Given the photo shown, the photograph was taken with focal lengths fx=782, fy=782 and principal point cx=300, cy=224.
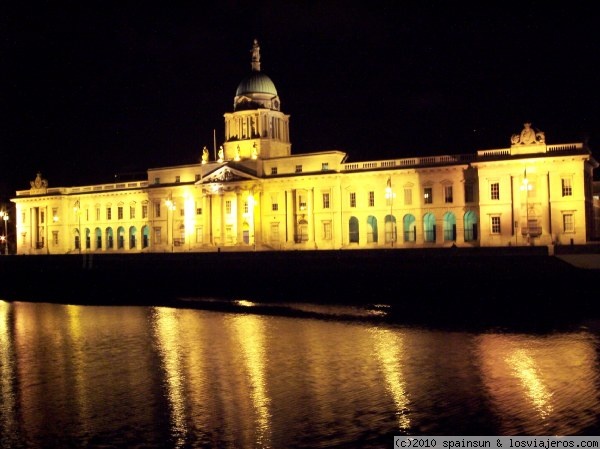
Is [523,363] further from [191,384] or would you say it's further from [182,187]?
[182,187]

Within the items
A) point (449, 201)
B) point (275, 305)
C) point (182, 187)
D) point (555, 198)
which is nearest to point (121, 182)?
point (182, 187)

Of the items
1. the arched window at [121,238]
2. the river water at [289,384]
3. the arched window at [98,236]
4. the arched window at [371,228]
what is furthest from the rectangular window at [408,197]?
the river water at [289,384]

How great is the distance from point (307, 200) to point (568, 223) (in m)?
27.6

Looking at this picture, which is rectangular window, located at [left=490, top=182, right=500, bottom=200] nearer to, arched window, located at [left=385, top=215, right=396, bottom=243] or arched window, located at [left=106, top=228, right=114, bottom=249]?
arched window, located at [left=385, top=215, right=396, bottom=243]

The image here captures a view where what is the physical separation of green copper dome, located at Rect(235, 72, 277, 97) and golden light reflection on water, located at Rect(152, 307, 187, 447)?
60.9m

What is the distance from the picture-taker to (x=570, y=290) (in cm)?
3316

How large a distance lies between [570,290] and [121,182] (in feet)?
254

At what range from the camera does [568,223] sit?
70.1 metres

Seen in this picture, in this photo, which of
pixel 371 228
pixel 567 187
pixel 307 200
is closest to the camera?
pixel 567 187

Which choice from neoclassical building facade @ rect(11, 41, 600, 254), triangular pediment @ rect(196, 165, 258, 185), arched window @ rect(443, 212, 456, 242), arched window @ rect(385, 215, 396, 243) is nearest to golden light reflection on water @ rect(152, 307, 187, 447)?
neoclassical building facade @ rect(11, 41, 600, 254)

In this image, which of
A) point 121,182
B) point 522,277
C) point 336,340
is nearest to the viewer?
point 336,340

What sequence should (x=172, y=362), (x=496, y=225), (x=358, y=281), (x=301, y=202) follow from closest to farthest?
(x=172, y=362) < (x=358, y=281) < (x=496, y=225) < (x=301, y=202)

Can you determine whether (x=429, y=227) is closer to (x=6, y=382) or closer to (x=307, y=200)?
(x=307, y=200)

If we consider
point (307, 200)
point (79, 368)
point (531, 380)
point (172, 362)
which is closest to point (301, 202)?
point (307, 200)
